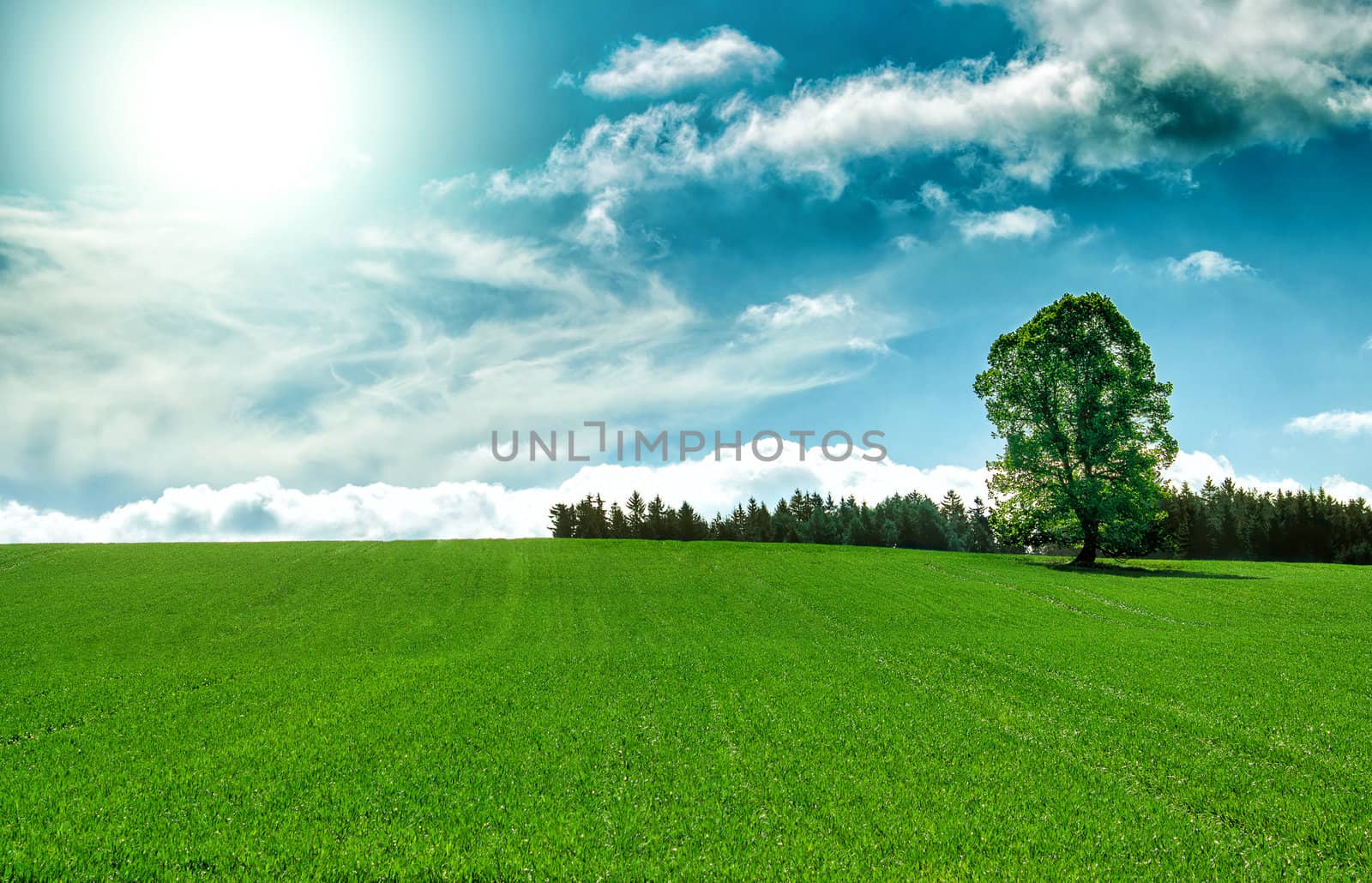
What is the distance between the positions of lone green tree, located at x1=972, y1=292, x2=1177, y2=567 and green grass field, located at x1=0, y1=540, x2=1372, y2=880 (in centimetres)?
1572

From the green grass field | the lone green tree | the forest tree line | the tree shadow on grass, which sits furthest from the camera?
the forest tree line

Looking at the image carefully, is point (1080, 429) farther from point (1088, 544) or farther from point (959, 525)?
point (959, 525)

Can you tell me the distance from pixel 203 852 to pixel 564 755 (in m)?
5.75

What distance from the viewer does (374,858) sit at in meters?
8.85

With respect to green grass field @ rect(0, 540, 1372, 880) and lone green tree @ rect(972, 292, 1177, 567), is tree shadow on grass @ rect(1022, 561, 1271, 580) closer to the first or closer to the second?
lone green tree @ rect(972, 292, 1177, 567)

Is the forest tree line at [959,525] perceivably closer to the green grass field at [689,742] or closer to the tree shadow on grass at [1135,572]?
the tree shadow on grass at [1135,572]

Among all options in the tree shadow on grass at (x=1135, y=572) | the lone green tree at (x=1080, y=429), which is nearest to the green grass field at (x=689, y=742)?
the tree shadow on grass at (x=1135, y=572)

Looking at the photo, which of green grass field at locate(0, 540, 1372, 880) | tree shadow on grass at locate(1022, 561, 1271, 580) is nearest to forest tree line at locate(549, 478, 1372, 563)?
tree shadow on grass at locate(1022, 561, 1271, 580)

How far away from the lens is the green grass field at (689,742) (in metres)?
9.08

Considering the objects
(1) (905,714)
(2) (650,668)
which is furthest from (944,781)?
(2) (650,668)

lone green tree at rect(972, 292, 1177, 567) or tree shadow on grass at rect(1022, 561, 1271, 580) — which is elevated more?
lone green tree at rect(972, 292, 1177, 567)

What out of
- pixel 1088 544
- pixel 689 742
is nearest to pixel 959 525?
pixel 1088 544

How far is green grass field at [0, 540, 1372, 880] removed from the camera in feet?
29.8

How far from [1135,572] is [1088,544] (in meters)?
3.52
